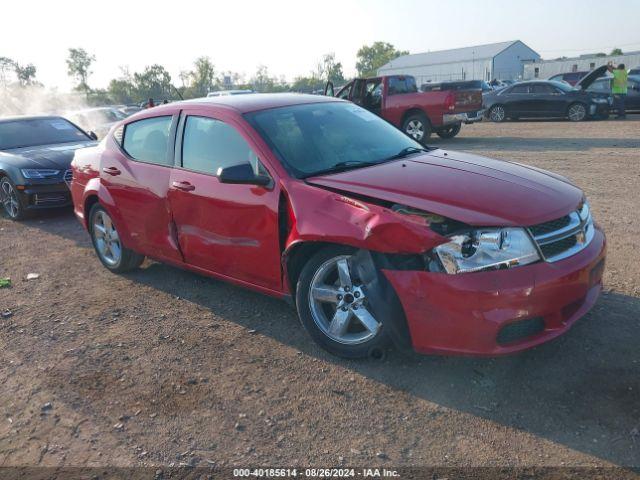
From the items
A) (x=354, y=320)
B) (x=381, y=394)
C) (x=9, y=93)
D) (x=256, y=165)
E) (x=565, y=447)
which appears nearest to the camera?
(x=565, y=447)

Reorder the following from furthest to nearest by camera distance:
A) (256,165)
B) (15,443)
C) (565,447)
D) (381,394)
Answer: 1. (256,165)
2. (381,394)
3. (15,443)
4. (565,447)

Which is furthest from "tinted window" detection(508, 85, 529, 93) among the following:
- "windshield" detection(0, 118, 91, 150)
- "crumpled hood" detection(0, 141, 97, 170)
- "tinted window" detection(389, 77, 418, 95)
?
"crumpled hood" detection(0, 141, 97, 170)

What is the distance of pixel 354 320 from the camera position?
142 inches

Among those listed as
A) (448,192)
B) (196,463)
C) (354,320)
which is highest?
(448,192)

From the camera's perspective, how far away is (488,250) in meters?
3.07

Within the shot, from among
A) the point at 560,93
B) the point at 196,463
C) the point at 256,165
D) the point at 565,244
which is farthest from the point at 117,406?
the point at 560,93

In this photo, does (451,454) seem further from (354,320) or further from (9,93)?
(9,93)

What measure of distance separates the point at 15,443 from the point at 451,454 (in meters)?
2.32

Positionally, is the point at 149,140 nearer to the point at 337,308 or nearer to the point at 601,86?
the point at 337,308

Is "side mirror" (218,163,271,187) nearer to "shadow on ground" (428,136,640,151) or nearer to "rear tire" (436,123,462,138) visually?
"shadow on ground" (428,136,640,151)

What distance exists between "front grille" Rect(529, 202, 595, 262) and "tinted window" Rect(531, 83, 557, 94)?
55.2ft

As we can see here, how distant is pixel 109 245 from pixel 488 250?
398 cm

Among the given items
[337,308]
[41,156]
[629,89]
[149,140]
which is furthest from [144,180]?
[629,89]

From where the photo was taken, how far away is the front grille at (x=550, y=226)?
10.3 feet
